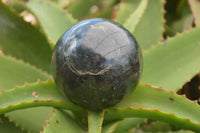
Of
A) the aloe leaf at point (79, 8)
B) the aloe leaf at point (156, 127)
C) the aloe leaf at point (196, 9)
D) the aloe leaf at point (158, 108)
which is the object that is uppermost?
the aloe leaf at point (79, 8)

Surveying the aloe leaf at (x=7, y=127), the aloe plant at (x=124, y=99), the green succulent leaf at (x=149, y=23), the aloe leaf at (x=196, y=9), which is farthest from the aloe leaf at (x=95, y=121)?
the aloe leaf at (x=196, y=9)

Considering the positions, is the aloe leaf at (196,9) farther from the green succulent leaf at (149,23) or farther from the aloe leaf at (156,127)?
the aloe leaf at (156,127)

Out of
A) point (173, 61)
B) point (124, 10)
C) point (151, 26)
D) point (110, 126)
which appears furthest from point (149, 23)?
point (110, 126)

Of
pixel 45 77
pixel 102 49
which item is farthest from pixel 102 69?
pixel 45 77

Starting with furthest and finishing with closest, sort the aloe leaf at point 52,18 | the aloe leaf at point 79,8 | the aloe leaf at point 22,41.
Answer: the aloe leaf at point 79,8
the aloe leaf at point 22,41
the aloe leaf at point 52,18

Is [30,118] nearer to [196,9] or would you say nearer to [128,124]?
[128,124]

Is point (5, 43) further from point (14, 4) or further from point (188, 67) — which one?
point (188, 67)

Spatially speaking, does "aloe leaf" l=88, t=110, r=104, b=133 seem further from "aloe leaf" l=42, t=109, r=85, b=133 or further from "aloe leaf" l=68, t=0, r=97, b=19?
"aloe leaf" l=68, t=0, r=97, b=19
